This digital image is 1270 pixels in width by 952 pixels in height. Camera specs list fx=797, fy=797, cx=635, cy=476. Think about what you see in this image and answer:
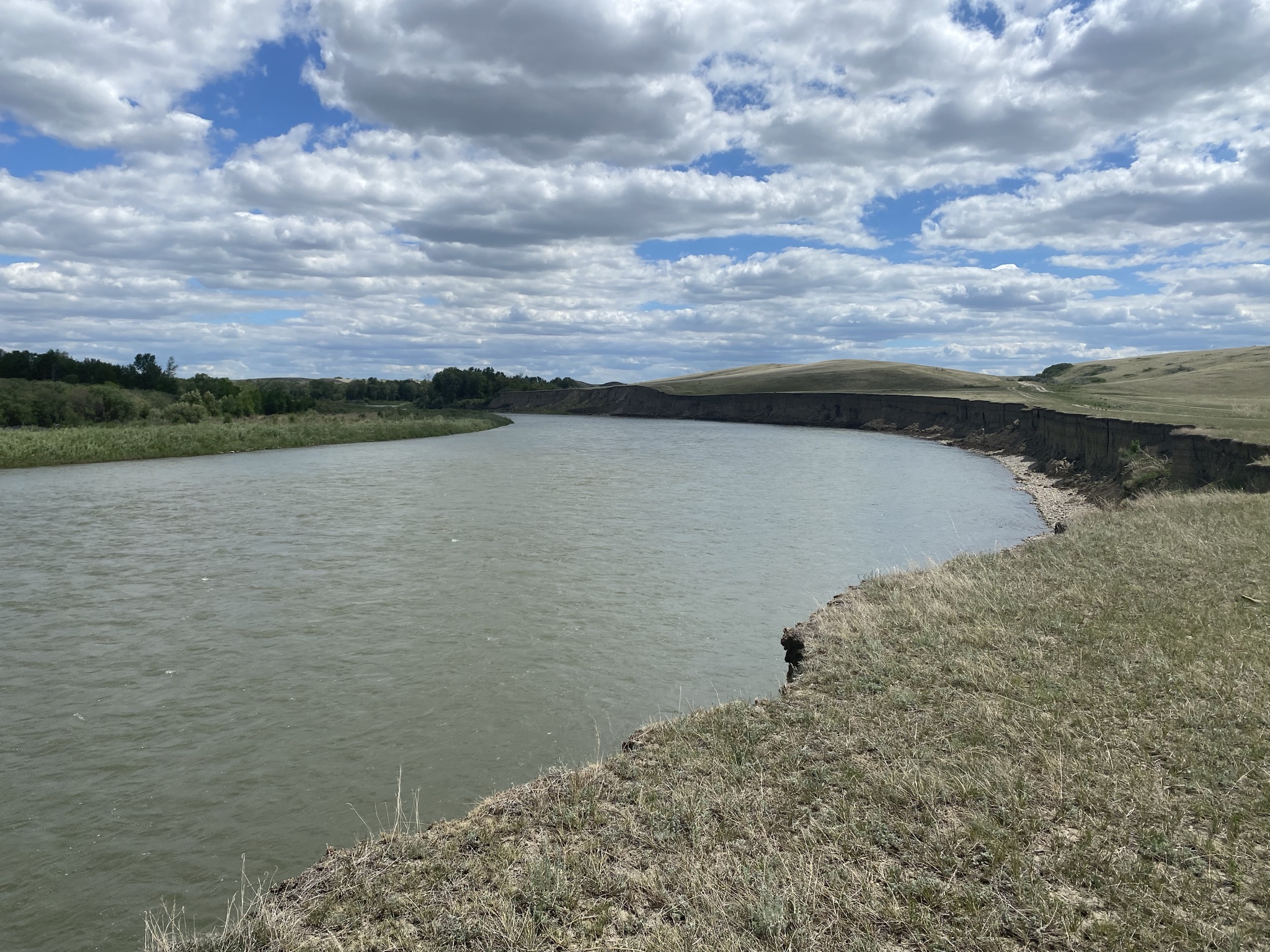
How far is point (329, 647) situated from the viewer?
13.1 m

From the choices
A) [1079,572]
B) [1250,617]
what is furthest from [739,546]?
[1250,617]

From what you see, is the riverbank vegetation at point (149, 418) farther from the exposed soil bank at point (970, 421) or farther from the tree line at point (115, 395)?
the exposed soil bank at point (970, 421)

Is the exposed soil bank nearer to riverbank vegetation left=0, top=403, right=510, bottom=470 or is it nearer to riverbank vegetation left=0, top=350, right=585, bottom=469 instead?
riverbank vegetation left=0, top=350, right=585, bottom=469

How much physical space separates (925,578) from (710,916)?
9895 mm

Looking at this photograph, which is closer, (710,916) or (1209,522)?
(710,916)

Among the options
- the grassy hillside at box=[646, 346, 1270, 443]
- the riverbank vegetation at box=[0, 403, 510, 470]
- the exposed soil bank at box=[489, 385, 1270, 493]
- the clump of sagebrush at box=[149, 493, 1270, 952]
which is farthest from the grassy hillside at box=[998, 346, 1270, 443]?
the riverbank vegetation at box=[0, 403, 510, 470]

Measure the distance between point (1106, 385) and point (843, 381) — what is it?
44879 mm

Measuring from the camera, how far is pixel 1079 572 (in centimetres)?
1241

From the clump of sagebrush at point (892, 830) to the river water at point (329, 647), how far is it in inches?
78.5

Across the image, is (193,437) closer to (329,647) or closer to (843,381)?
(329,647)

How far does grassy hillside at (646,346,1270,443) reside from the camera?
39.6 m

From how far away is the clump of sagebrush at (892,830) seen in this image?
178 inches

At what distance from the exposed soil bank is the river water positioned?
219 inches

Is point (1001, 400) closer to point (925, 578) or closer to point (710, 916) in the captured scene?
point (925, 578)
